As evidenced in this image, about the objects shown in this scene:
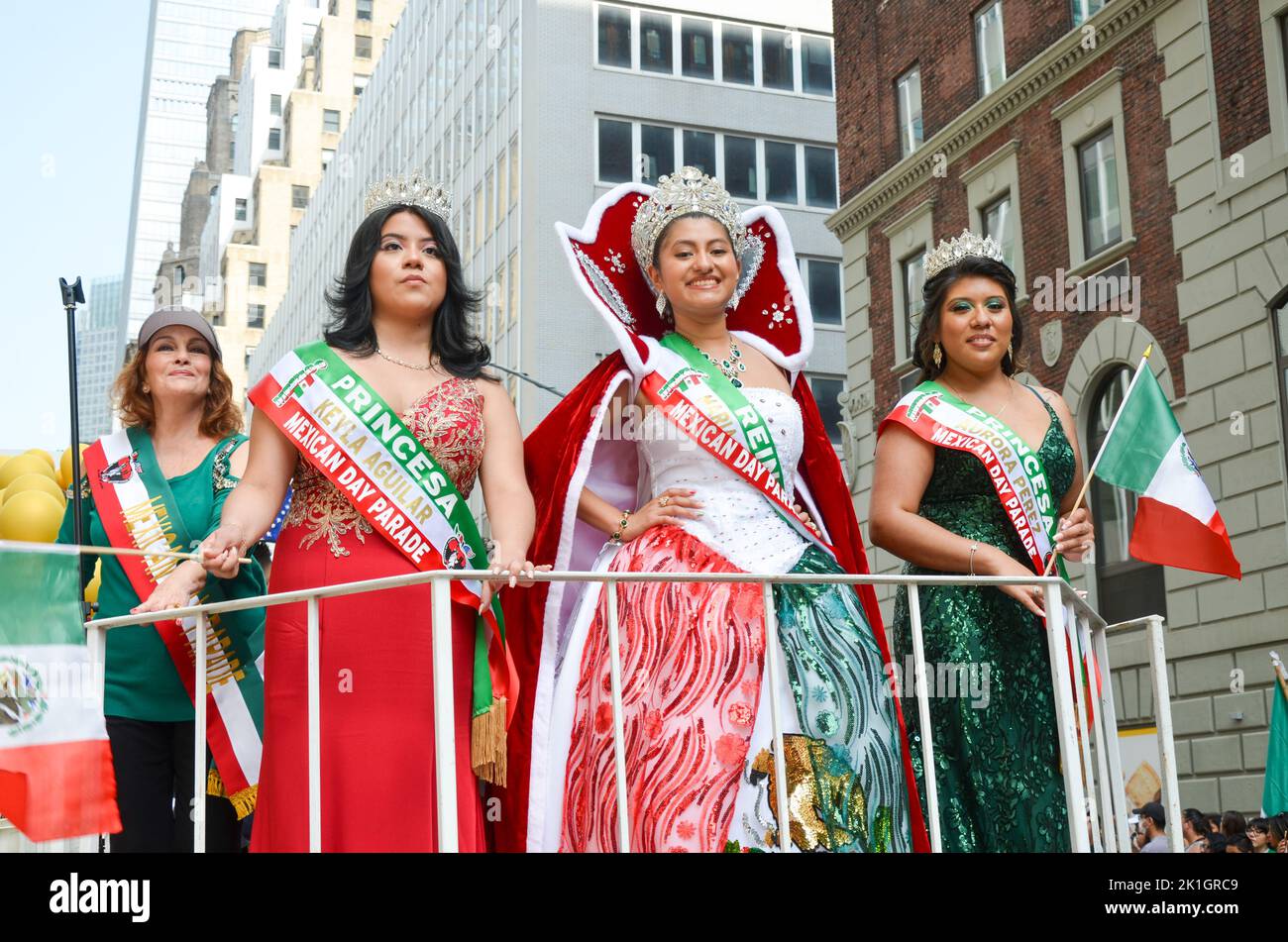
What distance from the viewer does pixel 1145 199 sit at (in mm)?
16828

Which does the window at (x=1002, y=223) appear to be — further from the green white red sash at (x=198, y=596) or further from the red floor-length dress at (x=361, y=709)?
the red floor-length dress at (x=361, y=709)

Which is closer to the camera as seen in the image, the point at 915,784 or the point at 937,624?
the point at 915,784

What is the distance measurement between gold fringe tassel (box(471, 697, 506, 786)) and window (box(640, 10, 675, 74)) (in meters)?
34.4

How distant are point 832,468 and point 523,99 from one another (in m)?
32.5

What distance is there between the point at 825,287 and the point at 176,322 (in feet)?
106

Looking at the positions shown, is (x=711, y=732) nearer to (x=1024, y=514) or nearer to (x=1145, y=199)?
(x=1024, y=514)

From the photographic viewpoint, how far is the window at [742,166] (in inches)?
1448

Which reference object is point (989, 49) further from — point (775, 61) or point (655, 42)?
point (775, 61)

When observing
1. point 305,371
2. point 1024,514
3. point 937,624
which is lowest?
point 937,624

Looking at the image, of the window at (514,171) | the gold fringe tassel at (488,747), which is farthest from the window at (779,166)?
the gold fringe tassel at (488,747)

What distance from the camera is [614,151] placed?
35.8 m

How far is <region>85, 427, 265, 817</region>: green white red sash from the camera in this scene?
3.88m

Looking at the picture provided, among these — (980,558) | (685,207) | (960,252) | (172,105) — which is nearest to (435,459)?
(685,207)
